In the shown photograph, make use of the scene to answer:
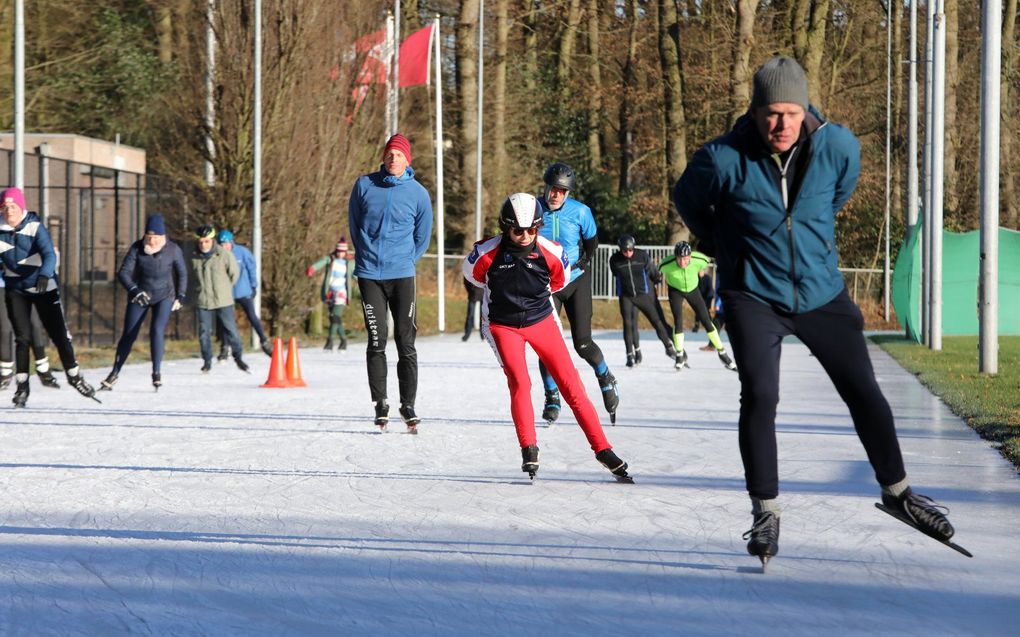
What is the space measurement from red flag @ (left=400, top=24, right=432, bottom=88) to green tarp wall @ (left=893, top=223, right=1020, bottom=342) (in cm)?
1111

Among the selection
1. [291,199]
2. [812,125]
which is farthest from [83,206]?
[812,125]

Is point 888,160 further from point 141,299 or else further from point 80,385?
point 80,385

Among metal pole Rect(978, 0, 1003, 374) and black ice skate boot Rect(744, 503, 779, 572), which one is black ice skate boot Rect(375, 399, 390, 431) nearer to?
black ice skate boot Rect(744, 503, 779, 572)

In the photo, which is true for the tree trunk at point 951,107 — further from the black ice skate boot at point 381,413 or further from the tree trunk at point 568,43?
the black ice skate boot at point 381,413

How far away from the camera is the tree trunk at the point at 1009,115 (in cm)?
4638

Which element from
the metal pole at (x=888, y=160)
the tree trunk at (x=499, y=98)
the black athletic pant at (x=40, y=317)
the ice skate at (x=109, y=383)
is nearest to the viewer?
the black athletic pant at (x=40, y=317)

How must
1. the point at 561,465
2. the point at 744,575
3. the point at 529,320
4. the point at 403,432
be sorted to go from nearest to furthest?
the point at 744,575
the point at 529,320
the point at 561,465
the point at 403,432

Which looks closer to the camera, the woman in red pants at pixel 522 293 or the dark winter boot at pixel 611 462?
the dark winter boot at pixel 611 462

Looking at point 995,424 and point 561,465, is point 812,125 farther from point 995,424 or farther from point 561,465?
point 995,424

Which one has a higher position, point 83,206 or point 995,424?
point 83,206

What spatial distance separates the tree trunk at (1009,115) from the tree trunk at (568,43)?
1221cm

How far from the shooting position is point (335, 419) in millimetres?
12492

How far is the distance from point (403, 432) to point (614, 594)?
5907 millimetres

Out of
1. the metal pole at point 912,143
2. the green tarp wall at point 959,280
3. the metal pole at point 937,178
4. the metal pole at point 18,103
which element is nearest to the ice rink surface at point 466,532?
the metal pole at point 18,103
